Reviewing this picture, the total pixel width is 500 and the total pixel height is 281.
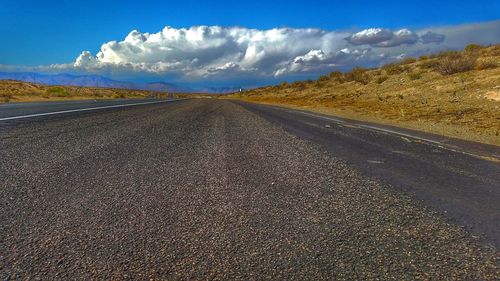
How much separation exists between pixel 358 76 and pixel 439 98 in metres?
21.7

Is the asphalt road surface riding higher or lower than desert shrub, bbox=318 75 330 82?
lower

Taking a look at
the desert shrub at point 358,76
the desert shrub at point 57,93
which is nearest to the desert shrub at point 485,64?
the desert shrub at point 358,76

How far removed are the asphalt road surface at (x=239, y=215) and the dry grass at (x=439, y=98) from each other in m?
7.03

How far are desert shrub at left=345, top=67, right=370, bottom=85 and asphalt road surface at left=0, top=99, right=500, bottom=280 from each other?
120 ft

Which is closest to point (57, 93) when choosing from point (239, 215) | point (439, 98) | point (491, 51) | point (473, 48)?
point (439, 98)

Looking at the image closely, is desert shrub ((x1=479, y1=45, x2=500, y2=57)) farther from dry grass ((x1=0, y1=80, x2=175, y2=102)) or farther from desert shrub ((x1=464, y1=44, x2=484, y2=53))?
dry grass ((x1=0, y1=80, x2=175, y2=102))

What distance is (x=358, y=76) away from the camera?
43.8 meters

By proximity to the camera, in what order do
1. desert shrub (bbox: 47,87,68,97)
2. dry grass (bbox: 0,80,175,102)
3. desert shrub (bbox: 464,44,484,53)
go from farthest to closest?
desert shrub (bbox: 47,87,68,97), desert shrub (bbox: 464,44,484,53), dry grass (bbox: 0,80,175,102)

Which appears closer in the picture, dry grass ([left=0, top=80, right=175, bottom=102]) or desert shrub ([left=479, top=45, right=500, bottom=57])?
dry grass ([left=0, top=80, right=175, bottom=102])

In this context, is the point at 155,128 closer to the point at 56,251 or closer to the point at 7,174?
the point at 7,174

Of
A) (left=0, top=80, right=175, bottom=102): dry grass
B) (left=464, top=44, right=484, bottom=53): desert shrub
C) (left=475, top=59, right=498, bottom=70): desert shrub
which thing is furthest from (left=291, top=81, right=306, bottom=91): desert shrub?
(left=475, top=59, right=498, bottom=70): desert shrub

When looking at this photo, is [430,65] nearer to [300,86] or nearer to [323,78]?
[323,78]

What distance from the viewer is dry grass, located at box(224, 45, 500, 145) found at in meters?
14.1

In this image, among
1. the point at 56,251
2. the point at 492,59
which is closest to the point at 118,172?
the point at 56,251
